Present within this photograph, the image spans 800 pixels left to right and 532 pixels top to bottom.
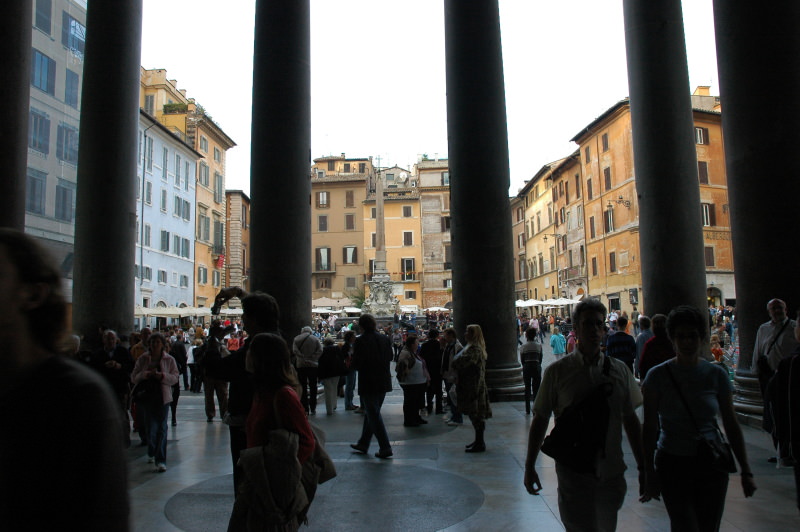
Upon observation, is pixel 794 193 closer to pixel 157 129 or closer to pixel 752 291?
pixel 752 291

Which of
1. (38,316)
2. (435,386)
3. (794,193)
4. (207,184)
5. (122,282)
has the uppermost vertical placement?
(207,184)

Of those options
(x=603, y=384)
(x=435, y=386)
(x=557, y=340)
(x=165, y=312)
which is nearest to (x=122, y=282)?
(x=435, y=386)

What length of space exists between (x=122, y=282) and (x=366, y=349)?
4.25m

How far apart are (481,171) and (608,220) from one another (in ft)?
107

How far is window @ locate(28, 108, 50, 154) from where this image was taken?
64.5 feet

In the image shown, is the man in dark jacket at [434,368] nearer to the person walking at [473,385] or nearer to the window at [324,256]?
the person walking at [473,385]

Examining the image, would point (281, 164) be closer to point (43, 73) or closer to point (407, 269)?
point (43, 73)

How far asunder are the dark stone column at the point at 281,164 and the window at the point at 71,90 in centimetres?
1581

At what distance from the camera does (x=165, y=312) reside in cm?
2802

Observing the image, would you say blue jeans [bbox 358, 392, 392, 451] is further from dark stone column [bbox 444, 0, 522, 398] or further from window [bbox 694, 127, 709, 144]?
window [bbox 694, 127, 709, 144]

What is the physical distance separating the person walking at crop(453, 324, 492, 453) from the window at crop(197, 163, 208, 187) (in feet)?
128

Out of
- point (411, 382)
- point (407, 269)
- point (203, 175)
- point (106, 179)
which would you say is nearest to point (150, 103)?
point (203, 175)

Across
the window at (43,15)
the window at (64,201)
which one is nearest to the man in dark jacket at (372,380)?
the window at (64,201)

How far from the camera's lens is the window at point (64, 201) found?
808 inches
